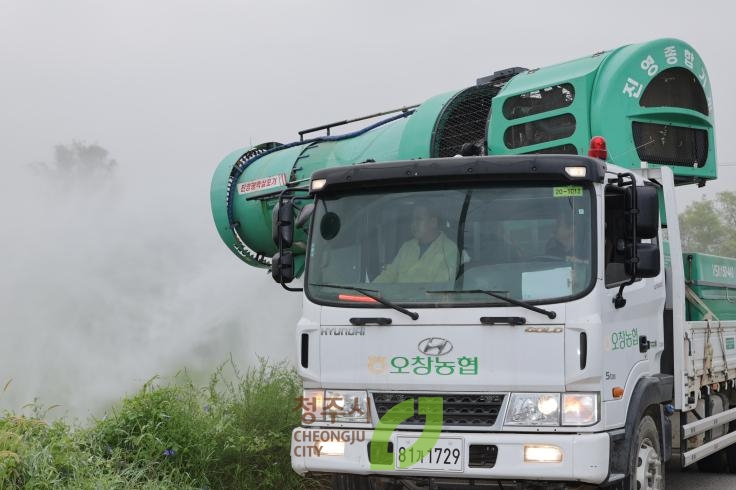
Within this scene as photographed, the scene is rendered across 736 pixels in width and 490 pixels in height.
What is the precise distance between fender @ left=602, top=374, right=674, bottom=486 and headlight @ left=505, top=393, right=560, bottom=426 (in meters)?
0.38

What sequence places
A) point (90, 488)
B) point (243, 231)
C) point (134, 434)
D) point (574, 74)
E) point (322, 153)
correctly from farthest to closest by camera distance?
point (243, 231) → point (322, 153) → point (574, 74) → point (134, 434) → point (90, 488)

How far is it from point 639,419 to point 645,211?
1171 mm

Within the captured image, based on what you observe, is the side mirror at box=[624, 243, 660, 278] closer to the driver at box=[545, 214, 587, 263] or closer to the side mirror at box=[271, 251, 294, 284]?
the driver at box=[545, 214, 587, 263]

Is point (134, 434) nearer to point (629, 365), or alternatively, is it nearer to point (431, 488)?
point (431, 488)

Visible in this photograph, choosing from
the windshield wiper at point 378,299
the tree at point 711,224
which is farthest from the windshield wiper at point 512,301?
the tree at point 711,224

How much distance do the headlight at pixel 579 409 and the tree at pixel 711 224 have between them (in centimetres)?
6069

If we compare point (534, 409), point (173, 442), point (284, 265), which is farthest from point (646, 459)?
point (173, 442)

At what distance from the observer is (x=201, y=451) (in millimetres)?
6344

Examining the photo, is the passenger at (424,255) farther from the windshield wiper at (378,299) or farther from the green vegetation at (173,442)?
the green vegetation at (173,442)

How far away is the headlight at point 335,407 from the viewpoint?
5273 millimetres

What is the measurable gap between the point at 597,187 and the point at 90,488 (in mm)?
3119

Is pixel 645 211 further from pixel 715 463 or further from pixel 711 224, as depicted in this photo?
pixel 711 224

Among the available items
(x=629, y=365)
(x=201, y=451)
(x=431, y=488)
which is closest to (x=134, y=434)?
(x=201, y=451)

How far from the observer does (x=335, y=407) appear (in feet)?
17.5
